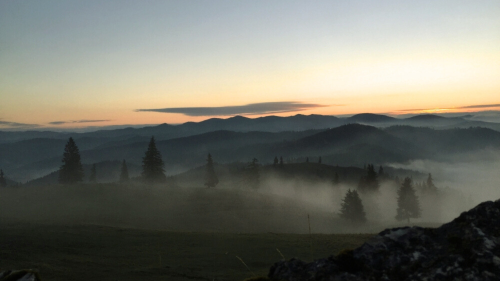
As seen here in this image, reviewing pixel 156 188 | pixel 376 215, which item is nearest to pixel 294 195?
Answer: pixel 376 215

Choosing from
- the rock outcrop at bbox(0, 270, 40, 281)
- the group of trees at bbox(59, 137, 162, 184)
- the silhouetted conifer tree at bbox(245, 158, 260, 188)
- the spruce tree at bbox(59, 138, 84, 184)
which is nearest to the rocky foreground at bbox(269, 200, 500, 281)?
the rock outcrop at bbox(0, 270, 40, 281)

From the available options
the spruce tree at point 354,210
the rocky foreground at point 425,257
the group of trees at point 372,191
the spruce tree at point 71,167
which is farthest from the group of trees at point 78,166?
the rocky foreground at point 425,257

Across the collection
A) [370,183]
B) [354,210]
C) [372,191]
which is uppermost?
[370,183]

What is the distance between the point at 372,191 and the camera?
69.6 m

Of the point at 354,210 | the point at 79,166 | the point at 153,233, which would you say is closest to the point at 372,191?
the point at 354,210

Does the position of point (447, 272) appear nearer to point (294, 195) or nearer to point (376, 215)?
point (376, 215)

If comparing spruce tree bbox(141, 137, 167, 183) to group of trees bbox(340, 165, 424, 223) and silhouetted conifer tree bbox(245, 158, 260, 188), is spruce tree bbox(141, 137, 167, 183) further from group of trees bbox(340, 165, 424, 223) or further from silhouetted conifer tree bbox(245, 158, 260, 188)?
group of trees bbox(340, 165, 424, 223)

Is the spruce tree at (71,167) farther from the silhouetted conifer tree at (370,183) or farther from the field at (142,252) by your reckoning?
the silhouetted conifer tree at (370,183)

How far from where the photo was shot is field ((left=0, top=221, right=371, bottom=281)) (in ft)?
48.4

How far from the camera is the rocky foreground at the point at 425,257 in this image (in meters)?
3.29

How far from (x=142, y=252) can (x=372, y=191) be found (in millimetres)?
61761

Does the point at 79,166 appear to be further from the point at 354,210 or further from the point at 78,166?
the point at 354,210

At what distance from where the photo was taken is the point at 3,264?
15.0 meters

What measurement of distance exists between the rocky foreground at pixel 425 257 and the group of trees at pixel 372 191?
5680cm
